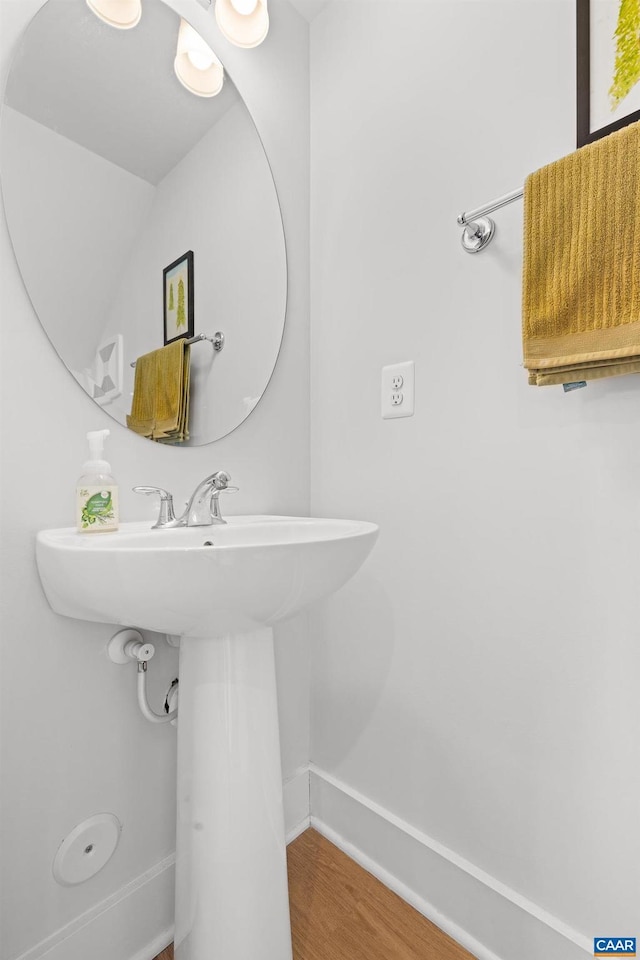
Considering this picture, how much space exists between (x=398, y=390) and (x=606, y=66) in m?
0.65

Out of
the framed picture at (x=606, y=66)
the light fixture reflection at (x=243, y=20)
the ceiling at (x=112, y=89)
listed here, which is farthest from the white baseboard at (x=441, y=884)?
the light fixture reflection at (x=243, y=20)

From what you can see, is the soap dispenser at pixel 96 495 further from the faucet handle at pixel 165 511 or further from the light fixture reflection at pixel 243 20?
the light fixture reflection at pixel 243 20

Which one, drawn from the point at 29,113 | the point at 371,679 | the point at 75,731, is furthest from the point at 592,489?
the point at 29,113

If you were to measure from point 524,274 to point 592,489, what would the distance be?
1.25 feet

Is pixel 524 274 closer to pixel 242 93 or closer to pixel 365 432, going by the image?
pixel 365 432

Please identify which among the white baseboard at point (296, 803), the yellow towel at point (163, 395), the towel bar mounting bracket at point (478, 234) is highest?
the towel bar mounting bracket at point (478, 234)

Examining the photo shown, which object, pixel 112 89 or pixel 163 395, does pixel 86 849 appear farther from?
pixel 112 89

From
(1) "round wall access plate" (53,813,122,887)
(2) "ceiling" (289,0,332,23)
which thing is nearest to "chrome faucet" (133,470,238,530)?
(1) "round wall access plate" (53,813,122,887)

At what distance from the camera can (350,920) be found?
111 centimetres

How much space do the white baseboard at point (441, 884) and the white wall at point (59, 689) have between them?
44 cm

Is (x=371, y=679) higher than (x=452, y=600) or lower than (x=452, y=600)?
lower

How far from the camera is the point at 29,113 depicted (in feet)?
2.98

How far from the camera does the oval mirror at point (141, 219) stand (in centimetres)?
92

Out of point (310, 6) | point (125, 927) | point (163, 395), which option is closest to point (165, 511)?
point (163, 395)
